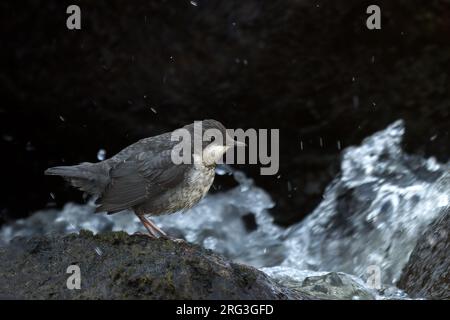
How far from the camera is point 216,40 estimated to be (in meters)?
7.11

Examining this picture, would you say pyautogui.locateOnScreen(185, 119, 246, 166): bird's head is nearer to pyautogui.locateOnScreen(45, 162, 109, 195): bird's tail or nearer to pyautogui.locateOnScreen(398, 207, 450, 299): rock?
pyautogui.locateOnScreen(45, 162, 109, 195): bird's tail

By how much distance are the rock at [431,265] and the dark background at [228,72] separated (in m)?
2.49

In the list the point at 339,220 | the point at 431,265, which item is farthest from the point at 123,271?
the point at 339,220

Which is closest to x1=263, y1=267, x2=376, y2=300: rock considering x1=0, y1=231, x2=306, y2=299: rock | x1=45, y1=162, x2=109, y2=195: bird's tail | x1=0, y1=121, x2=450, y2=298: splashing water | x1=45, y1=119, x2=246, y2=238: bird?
x1=0, y1=121, x2=450, y2=298: splashing water

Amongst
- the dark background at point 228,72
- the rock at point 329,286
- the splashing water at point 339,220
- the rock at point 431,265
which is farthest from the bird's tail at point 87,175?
the dark background at point 228,72

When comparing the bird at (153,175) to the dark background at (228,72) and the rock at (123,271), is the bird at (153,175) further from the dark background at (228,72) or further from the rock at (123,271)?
the dark background at (228,72)

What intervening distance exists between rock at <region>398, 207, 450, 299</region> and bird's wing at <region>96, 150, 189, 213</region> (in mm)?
1552

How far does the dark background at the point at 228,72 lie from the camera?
7039 mm

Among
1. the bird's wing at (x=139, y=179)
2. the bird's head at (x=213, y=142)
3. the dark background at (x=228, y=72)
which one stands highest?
the dark background at (x=228, y=72)

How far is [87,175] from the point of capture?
157 inches

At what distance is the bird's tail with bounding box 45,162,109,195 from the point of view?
3.98m

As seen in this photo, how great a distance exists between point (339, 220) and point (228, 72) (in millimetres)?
1903

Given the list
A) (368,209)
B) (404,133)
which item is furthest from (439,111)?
(368,209)

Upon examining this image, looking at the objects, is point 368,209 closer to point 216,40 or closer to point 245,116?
point 245,116
